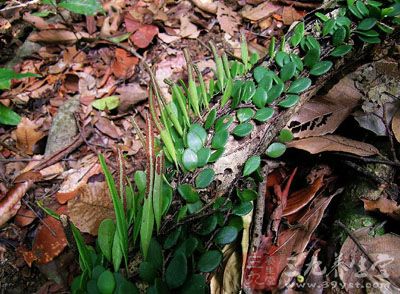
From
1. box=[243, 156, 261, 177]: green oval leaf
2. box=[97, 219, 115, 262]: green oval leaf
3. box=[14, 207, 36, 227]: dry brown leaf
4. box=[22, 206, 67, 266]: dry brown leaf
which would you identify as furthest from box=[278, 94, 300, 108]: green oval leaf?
box=[14, 207, 36, 227]: dry brown leaf

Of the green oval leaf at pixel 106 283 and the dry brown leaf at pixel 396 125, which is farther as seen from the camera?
the dry brown leaf at pixel 396 125

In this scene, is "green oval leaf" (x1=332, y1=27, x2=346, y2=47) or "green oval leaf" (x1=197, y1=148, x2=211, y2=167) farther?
"green oval leaf" (x1=332, y1=27, x2=346, y2=47)

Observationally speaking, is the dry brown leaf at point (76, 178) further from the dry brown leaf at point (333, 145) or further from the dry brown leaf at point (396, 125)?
the dry brown leaf at point (396, 125)

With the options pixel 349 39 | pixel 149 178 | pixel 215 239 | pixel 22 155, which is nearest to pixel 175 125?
pixel 149 178

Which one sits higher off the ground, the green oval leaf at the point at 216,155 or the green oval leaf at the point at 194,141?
the green oval leaf at the point at 194,141

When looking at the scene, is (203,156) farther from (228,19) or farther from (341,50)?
(228,19)

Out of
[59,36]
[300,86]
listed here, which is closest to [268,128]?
[300,86]

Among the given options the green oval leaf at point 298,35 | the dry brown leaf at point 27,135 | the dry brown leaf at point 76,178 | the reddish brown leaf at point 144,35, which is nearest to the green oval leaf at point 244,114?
the green oval leaf at point 298,35

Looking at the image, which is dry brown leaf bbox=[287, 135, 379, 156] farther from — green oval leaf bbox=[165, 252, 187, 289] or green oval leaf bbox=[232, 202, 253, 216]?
green oval leaf bbox=[165, 252, 187, 289]
